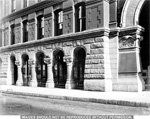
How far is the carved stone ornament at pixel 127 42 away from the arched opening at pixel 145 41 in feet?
5.90

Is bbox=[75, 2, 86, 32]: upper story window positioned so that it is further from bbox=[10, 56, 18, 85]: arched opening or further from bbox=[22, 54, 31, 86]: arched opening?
bbox=[10, 56, 18, 85]: arched opening

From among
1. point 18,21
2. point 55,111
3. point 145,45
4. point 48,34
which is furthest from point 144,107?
point 18,21

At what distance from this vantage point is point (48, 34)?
72.5 feet

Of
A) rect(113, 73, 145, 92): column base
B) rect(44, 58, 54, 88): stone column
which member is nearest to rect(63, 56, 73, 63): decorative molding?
rect(44, 58, 54, 88): stone column

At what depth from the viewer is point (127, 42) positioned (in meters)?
16.7

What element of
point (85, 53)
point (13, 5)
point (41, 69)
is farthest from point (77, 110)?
point (13, 5)

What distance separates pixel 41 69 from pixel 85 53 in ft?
19.5

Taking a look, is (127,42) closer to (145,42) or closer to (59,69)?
(145,42)

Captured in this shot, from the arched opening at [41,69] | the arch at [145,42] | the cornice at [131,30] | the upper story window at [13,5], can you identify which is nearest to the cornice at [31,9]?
the upper story window at [13,5]

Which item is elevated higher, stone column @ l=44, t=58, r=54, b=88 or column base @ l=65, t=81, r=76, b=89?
stone column @ l=44, t=58, r=54, b=88

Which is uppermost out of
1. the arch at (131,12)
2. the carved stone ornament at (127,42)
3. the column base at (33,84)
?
the arch at (131,12)

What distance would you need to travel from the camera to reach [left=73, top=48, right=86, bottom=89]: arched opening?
1945cm

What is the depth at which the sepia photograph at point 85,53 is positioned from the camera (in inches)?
590

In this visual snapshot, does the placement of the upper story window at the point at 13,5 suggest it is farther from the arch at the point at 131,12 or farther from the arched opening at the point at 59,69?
the arch at the point at 131,12
